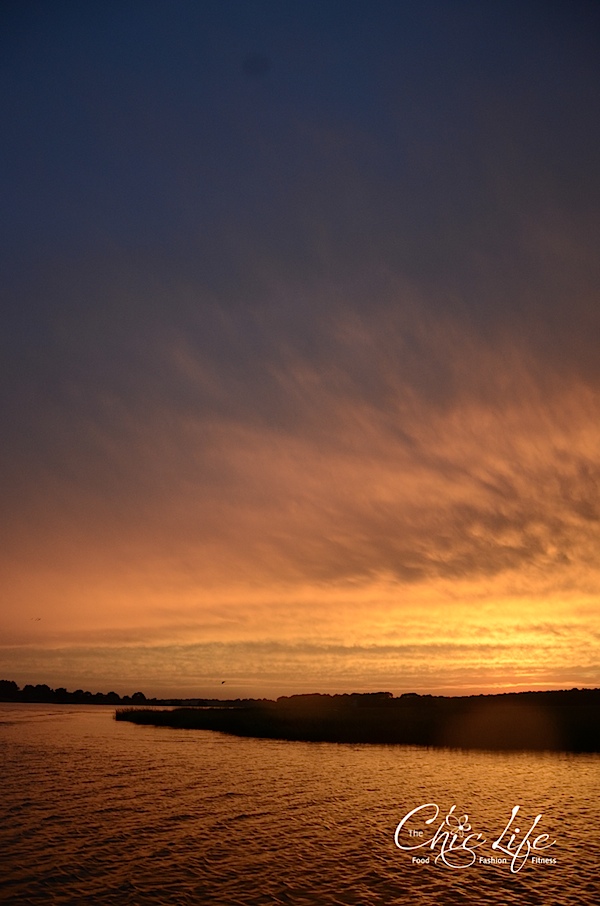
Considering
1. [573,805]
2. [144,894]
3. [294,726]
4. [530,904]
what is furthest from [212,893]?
[294,726]

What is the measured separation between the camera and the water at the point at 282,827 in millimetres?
22406

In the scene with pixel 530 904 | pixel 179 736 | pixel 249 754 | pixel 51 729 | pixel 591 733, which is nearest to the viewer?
pixel 530 904

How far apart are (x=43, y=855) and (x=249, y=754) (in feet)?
131

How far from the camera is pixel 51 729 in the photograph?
320ft

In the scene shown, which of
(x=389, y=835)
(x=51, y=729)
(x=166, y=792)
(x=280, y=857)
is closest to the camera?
(x=280, y=857)

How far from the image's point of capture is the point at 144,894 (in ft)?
71.9

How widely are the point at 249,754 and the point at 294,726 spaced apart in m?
23.4

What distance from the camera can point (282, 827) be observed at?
105 feet

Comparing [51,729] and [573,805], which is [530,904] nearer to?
[573,805]

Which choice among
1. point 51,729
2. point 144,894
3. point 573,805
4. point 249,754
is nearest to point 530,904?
point 144,894

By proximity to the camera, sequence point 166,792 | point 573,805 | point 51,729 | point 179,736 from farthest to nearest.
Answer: point 51,729 < point 179,736 < point 166,792 < point 573,805

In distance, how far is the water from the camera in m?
22.4

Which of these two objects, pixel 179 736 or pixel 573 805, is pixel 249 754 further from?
pixel 573 805

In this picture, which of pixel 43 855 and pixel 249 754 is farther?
pixel 249 754
